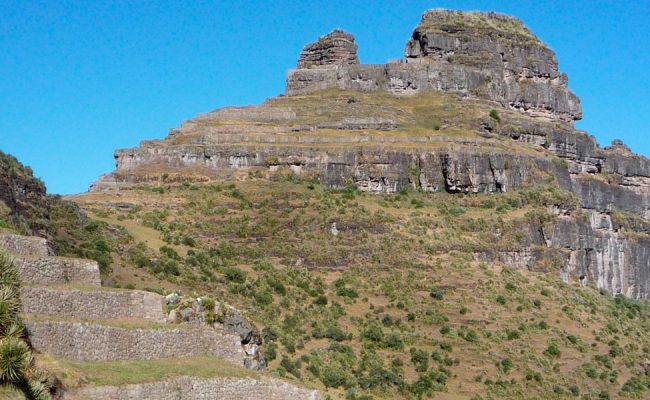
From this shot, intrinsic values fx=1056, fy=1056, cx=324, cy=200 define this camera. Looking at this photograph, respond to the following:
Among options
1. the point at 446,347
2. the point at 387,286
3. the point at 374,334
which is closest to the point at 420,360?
the point at 446,347

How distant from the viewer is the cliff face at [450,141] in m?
76.8

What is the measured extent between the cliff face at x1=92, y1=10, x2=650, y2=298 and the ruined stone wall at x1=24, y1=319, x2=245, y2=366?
41.3 m

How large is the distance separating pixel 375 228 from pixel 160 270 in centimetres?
1950

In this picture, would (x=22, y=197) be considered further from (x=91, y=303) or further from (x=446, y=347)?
(x=446, y=347)

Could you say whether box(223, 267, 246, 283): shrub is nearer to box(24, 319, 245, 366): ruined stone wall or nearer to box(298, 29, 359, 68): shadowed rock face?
box(24, 319, 245, 366): ruined stone wall

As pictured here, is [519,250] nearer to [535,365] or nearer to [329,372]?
[535,365]

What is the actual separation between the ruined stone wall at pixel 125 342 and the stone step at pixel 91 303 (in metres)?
0.93

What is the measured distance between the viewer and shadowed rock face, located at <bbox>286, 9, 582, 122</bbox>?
93.5 meters

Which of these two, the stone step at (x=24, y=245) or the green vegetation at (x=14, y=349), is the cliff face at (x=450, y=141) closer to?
the stone step at (x=24, y=245)

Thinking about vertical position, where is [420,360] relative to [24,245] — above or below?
below

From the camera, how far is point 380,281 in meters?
63.7

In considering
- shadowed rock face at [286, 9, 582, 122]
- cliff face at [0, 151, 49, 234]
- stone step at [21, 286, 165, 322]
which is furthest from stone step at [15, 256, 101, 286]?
shadowed rock face at [286, 9, 582, 122]

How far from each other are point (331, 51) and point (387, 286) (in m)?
40.1

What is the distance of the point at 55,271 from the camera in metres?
28.7
